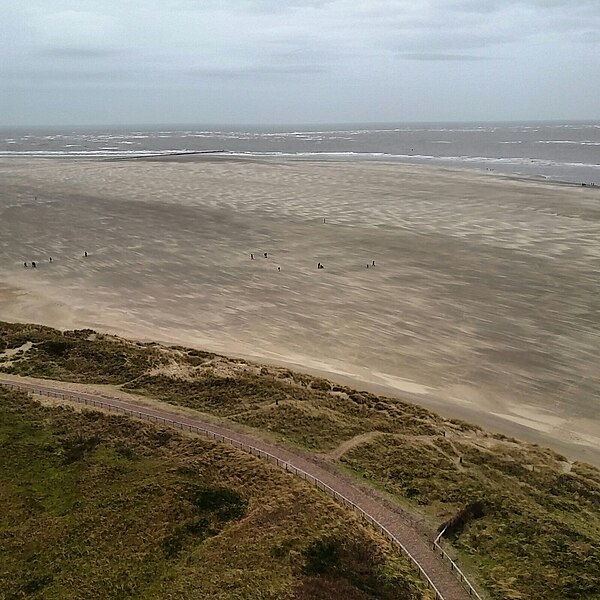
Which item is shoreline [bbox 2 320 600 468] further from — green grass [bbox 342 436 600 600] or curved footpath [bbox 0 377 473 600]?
curved footpath [bbox 0 377 473 600]

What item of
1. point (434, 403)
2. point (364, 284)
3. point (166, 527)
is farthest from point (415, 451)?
point (364, 284)

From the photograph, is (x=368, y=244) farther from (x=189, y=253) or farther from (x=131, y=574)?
(x=131, y=574)

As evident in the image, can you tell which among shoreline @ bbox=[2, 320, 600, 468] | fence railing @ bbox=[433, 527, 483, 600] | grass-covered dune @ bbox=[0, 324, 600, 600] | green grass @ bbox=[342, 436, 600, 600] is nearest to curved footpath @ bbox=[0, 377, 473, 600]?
fence railing @ bbox=[433, 527, 483, 600]

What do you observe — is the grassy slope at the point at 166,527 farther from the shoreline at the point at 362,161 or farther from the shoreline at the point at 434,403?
the shoreline at the point at 362,161

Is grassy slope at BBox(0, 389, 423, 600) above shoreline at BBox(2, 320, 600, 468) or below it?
below

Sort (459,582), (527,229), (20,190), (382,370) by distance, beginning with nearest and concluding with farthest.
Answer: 1. (459,582)
2. (382,370)
3. (527,229)
4. (20,190)

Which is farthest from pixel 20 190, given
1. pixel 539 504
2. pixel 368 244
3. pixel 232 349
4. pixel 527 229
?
pixel 539 504

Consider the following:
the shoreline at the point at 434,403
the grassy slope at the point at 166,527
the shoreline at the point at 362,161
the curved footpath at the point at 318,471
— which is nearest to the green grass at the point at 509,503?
the curved footpath at the point at 318,471
